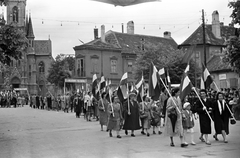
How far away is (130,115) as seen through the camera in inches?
585

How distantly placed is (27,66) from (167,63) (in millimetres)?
61802

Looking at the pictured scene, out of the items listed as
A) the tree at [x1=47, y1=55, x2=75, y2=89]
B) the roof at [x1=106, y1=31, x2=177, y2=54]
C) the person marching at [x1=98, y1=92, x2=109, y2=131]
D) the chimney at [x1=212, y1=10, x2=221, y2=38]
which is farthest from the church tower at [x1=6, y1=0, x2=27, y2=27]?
the person marching at [x1=98, y1=92, x2=109, y2=131]

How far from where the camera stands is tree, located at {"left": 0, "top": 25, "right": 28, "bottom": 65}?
13.8 metres

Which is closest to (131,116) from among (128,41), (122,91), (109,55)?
(122,91)

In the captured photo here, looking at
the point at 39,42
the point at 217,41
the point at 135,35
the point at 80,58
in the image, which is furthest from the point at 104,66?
the point at 39,42

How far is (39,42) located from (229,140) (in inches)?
3928

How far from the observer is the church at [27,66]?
92094 millimetres

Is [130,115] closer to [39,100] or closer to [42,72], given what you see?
[39,100]

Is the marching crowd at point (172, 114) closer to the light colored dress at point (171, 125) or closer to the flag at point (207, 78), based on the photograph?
the light colored dress at point (171, 125)

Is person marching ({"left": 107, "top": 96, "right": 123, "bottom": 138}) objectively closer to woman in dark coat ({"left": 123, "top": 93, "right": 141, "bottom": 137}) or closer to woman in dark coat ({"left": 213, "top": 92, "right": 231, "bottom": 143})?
woman in dark coat ({"left": 123, "top": 93, "right": 141, "bottom": 137})

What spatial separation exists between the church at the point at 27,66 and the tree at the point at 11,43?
74511mm

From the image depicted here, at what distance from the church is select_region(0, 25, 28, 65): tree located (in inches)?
2934

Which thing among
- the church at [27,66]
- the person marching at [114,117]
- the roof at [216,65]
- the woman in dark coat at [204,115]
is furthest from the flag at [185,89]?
the church at [27,66]

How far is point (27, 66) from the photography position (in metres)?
97.5
